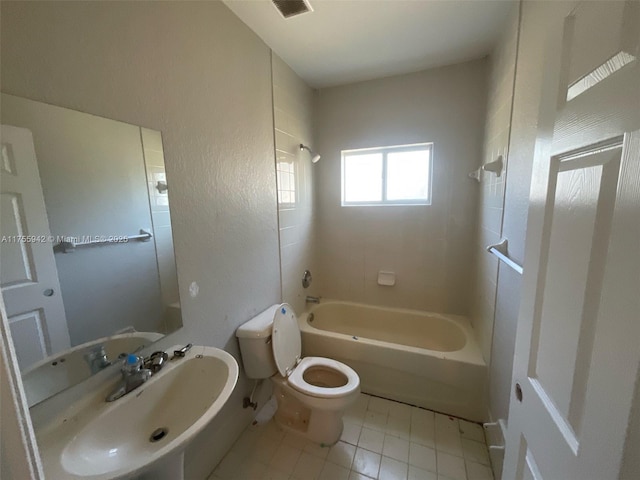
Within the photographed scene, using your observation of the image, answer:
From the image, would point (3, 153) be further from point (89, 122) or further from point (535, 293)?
point (535, 293)

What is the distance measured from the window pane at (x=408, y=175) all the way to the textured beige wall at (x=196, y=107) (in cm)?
120

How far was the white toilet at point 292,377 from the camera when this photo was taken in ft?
5.04

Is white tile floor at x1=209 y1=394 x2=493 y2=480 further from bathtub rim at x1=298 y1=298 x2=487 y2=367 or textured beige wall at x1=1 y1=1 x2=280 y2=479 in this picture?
bathtub rim at x1=298 y1=298 x2=487 y2=367

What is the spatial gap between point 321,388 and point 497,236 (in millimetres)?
1424

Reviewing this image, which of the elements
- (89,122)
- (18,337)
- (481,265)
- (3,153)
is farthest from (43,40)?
(481,265)

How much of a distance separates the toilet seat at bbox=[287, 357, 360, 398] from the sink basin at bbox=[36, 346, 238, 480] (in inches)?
25.0

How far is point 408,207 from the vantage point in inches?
92.9

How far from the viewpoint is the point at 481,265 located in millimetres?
1950

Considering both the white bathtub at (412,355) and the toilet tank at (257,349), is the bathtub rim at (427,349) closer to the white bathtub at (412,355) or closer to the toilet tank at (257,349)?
the white bathtub at (412,355)

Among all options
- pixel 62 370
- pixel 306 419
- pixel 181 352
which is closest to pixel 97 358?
pixel 62 370

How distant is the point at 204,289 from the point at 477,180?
2.17m

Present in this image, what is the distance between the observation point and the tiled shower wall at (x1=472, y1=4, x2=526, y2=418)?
1.35 metres

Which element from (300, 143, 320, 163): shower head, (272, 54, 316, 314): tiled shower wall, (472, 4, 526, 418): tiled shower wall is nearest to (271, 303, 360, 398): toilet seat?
(272, 54, 316, 314): tiled shower wall

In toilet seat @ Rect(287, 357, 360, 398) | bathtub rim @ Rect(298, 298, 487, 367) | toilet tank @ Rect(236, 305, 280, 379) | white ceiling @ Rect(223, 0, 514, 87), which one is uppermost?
white ceiling @ Rect(223, 0, 514, 87)
